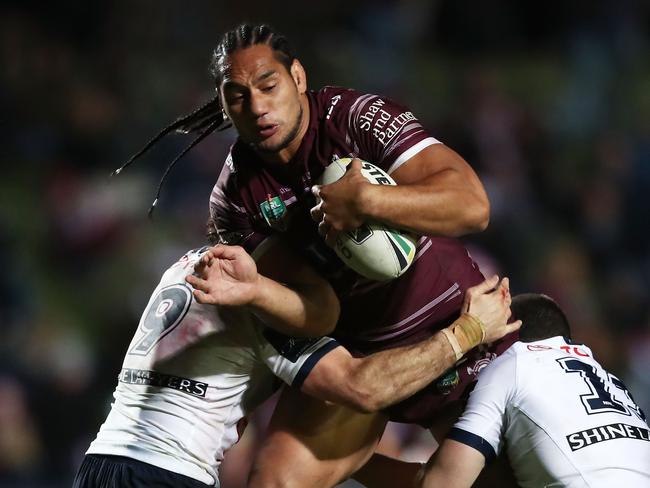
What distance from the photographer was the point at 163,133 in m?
3.92

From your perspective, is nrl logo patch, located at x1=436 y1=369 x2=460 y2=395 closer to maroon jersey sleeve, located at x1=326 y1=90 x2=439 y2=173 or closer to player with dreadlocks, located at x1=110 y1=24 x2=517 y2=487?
player with dreadlocks, located at x1=110 y1=24 x2=517 y2=487

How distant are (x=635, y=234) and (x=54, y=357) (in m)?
3.89

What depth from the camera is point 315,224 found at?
11.5 ft

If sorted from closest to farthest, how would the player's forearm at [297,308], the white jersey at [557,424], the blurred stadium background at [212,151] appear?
1. the player's forearm at [297,308]
2. the white jersey at [557,424]
3. the blurred stadium background at [212,151]

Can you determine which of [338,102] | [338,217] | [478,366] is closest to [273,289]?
[338,217]

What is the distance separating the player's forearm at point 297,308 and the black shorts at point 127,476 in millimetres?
535

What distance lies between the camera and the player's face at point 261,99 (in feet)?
11.0

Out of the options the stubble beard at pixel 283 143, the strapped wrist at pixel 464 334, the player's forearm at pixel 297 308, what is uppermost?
the stubble beard at pixel 283 143

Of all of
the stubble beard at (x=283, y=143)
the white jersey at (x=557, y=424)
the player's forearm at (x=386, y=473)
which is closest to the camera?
the white jersey at (x=557, y=424)

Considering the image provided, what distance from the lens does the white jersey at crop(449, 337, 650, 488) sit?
3295 millimetres

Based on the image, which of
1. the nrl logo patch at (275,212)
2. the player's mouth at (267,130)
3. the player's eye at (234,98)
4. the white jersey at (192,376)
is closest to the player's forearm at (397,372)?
the white jersey at (192,376)

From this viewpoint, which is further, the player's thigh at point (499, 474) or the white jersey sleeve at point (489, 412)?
the player's thigh at point (499, 474)

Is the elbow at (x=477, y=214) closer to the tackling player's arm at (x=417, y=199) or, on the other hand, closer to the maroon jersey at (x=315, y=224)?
the tackling player's arm at (x=417, y=199)

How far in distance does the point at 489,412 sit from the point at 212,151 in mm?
4320
